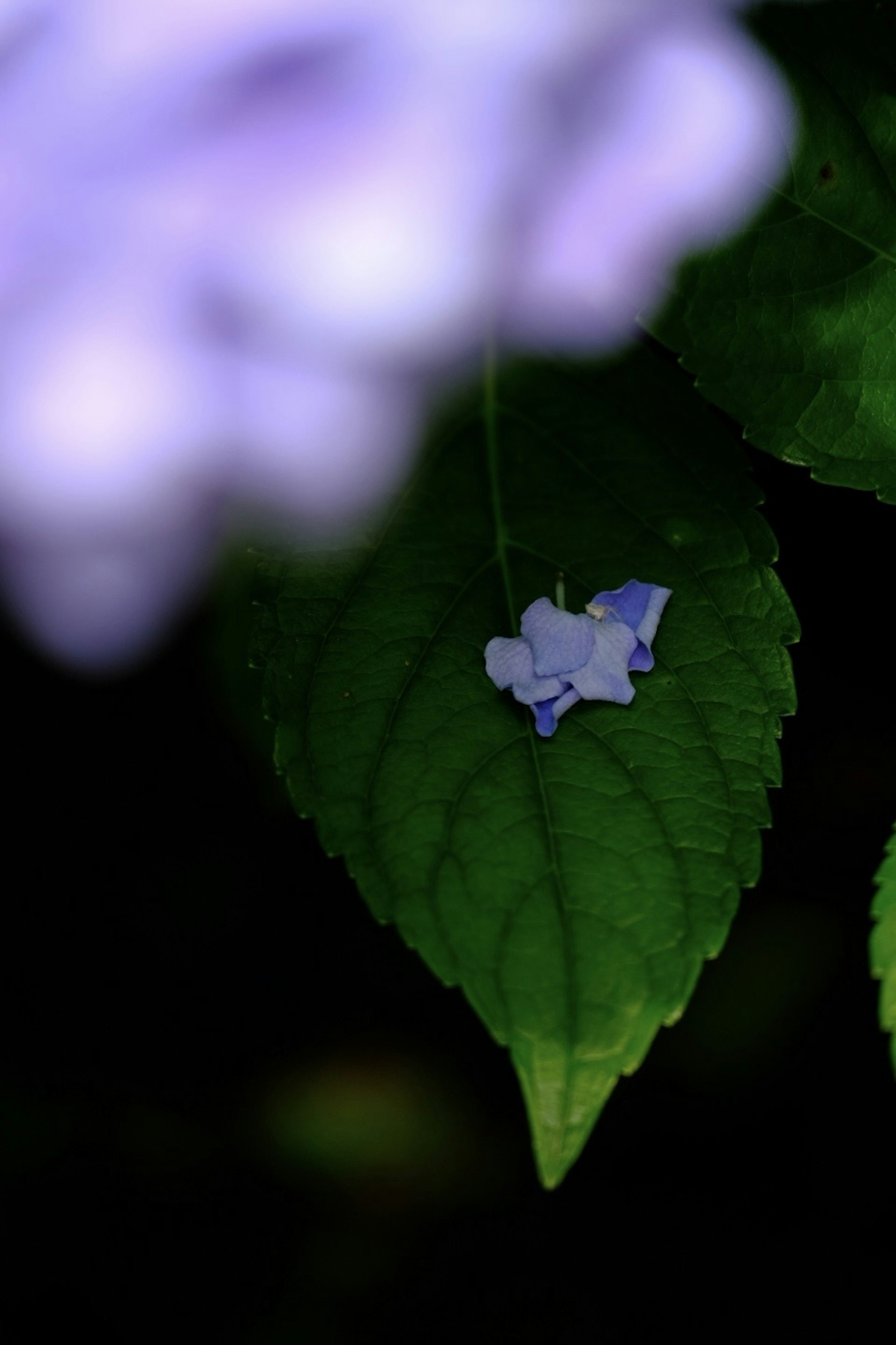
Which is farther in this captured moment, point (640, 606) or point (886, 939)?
point (640, 606)

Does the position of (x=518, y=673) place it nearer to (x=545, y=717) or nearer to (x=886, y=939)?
(x=545, y=717)

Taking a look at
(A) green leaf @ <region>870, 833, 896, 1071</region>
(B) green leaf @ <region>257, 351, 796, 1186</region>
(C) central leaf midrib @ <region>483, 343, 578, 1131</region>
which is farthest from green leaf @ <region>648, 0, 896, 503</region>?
(A) green leaf @ <region>870, 833, 896, 1071</region>

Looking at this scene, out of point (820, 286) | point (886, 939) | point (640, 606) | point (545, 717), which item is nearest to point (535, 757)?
point (545, 717)

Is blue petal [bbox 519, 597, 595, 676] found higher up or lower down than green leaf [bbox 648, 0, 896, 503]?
lower down

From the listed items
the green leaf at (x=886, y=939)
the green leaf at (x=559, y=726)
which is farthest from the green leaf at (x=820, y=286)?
the green leaf at (x=886, y=939)

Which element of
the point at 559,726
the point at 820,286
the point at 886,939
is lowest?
the point at 886,939

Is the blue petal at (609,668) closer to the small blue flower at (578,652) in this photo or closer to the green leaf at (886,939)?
the small blue flower at (578,652)

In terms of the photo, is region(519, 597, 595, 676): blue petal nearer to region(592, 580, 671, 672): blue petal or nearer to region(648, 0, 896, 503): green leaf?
region(592, 580, 671, 672): blue petal
